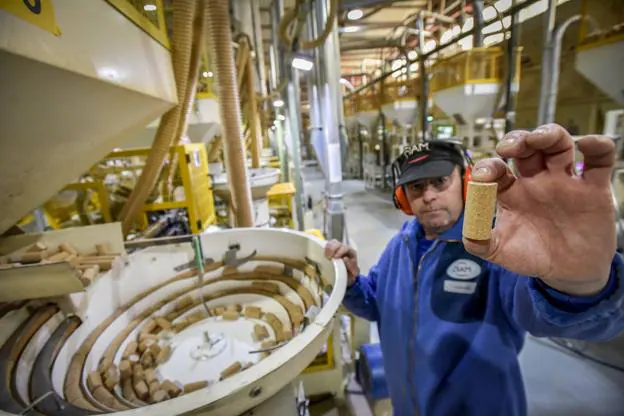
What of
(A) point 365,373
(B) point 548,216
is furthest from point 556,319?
(A) point 365,373

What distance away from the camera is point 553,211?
50 centimetres

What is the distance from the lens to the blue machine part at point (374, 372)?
63.7 inches

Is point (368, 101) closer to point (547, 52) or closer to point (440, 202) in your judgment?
point (547, 52)

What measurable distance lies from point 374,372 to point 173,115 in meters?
1.94

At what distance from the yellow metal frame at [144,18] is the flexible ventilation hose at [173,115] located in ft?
0.22

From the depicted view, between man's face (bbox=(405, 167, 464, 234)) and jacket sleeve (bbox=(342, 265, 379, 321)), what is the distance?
43cm

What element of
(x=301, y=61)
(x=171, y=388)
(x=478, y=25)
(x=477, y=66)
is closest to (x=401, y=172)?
(x=171, y=388)

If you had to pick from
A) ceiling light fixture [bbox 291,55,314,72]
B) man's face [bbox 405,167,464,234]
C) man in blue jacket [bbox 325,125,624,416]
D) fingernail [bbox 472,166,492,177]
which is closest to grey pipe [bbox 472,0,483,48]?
ceiling light fixture [bbox 291,55,314,72]

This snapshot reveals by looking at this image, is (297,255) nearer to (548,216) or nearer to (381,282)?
(381,282)

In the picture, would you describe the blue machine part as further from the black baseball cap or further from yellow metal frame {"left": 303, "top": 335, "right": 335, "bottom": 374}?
the black baseball cap

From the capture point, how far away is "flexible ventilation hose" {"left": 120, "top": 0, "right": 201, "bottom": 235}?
138cm

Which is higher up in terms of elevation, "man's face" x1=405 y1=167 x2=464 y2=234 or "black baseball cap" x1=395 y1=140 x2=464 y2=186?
"black baseball cap" x1=395 y1=140 x2=464 y2=186

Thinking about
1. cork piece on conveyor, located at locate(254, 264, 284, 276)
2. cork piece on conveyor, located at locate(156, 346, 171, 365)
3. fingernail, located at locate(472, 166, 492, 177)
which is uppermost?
fingernail, located at locate(472, 166, 492, 177)

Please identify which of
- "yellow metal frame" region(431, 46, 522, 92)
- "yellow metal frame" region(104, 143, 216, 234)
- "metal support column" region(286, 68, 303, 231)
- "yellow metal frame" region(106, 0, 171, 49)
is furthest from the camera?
"metal support column" region(286, 68, 303, 231)
